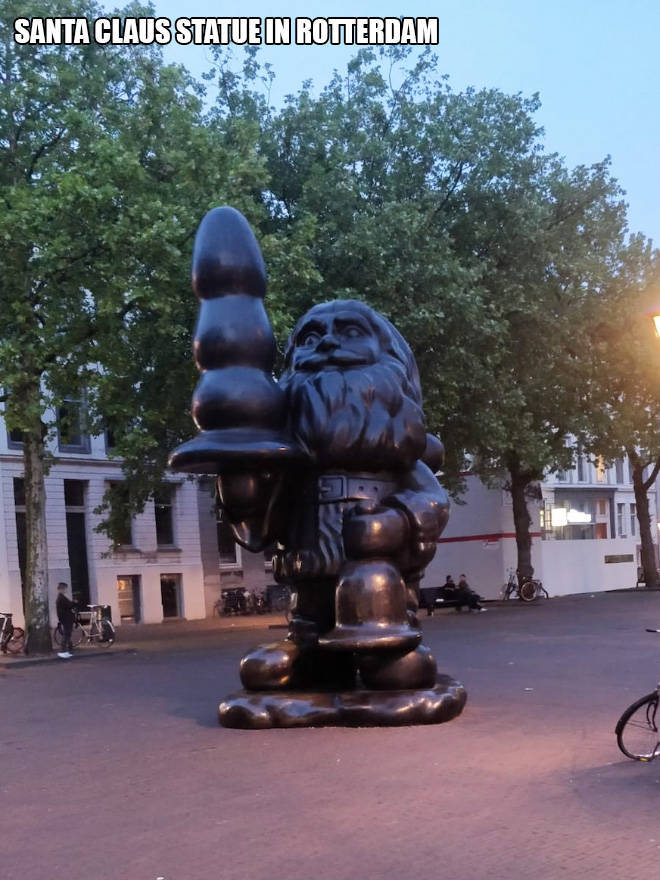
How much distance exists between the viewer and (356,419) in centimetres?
1036

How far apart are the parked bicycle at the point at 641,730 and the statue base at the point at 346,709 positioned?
6.64ft

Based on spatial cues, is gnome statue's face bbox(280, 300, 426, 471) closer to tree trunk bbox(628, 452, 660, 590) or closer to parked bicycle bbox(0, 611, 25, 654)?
parked bicycle bbox(0, 611, 25, 654)

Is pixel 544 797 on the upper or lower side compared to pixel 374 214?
lower

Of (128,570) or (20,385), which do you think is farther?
(128,570)

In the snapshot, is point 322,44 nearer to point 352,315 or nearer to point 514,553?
point 352,315

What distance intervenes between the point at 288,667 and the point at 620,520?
56802 millimetres

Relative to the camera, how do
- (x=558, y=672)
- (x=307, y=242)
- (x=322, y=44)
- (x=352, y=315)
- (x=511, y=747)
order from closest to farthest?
1. (x=511, y=747)
2. (x=352, y=315)
3. (x=558, y=672)
4. (x=322, y=44)
5. (x=307, y=242)

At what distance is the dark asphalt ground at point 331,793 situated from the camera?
6094 millimetres

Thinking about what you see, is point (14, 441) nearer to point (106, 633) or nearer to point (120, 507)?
point (120, 507)

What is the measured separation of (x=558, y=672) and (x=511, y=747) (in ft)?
21.1

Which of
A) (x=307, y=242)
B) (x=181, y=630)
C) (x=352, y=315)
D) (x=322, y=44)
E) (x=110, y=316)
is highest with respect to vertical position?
(x=322, y=44)

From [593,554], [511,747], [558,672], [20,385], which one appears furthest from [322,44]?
[593,554]

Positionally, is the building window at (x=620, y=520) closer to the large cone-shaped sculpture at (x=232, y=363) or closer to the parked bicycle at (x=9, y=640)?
the parked bicycle at (x=9, y=640)

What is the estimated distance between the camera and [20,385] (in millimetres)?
22547
